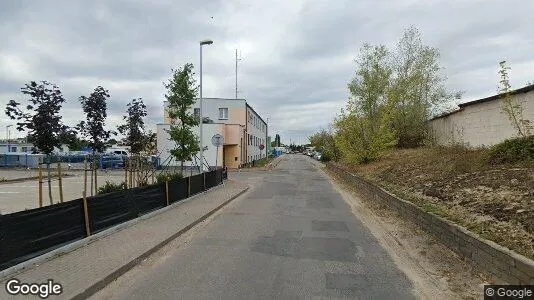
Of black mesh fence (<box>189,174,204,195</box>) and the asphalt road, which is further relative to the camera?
black mesh fence (<box>189,174,204,195</box>)

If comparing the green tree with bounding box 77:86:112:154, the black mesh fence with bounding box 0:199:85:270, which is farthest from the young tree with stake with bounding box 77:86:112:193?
the black mesh fence with bounding box 0:199:85:270

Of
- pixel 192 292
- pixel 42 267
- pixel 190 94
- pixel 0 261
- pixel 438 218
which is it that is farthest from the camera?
pixel 190 94

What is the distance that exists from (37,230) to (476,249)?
23.3 feet

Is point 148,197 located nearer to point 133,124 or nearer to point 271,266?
point 271,266

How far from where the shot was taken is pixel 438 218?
8.67 metres

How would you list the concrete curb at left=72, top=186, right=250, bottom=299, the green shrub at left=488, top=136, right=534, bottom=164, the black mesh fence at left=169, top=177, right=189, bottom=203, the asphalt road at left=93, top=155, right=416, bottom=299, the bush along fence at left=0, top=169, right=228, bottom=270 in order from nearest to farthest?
1. the concrete curb at left=72, top=186, right=250, bottom=299
2. the asphalt road at left=93, top=155, right=416, bottom=299
3. the bush along fence at left=0, top=169, right=228, bottom=270
4. the green shrub at left=488, top=136, right=534, bottom=164
5. the black mesh fence at left=169, top=177, right=189, bottom=203

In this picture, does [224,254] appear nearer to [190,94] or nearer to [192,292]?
[192,292]

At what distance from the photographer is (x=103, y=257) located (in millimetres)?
7180

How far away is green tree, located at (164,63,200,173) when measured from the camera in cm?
1934

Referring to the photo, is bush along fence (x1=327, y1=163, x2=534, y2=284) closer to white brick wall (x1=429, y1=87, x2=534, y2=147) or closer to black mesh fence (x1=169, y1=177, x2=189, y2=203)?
white brick wall (x1=429, y1=87, x2=534, y2=147)

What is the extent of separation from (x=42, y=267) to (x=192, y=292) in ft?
8.62

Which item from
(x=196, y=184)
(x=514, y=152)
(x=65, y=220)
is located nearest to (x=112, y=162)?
(x=196, y=184)

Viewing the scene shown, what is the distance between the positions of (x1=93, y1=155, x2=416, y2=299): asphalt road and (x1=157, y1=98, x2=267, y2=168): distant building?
27.5 meters

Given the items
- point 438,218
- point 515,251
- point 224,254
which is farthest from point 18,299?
point 438,218
